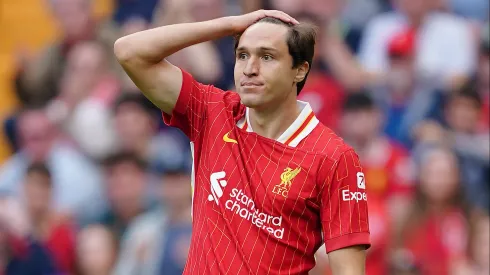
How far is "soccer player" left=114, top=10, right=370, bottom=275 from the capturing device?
14.9ft

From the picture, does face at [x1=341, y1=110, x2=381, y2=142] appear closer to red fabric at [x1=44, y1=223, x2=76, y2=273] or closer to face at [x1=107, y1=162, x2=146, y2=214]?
face at [x1=107, y1=162, x2=146, y2=214]

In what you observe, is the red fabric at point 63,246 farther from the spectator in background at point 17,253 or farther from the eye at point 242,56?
the eye at point 242,56

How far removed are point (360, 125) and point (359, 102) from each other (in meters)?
0.20

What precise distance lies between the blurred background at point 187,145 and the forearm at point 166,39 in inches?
146

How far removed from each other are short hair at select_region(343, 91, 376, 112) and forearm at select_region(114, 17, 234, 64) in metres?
4.35

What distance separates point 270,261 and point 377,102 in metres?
4.76

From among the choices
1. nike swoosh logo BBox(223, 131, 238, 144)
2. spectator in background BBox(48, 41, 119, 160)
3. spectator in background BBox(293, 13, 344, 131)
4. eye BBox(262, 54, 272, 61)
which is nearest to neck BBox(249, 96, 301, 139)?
nike swoosh logo BBox(223, 131, 238, 144)

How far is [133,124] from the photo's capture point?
9.43m

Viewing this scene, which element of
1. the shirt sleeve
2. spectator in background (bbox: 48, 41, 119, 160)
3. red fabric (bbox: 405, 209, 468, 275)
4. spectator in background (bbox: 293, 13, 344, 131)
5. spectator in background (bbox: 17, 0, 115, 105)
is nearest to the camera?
the shirt sleeve

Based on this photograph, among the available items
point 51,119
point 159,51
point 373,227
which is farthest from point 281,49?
point 51,119

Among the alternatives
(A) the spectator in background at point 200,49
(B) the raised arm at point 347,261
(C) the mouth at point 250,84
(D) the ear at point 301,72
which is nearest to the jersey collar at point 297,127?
(D) the ear at point 301,72

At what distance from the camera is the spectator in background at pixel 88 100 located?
9.60 m

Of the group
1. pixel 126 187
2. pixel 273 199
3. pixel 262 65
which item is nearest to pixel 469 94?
pixel 126 187

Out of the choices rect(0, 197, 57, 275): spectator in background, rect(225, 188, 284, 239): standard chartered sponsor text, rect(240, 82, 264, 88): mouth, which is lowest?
rect(0, 197, 57, 275): spectator in background
